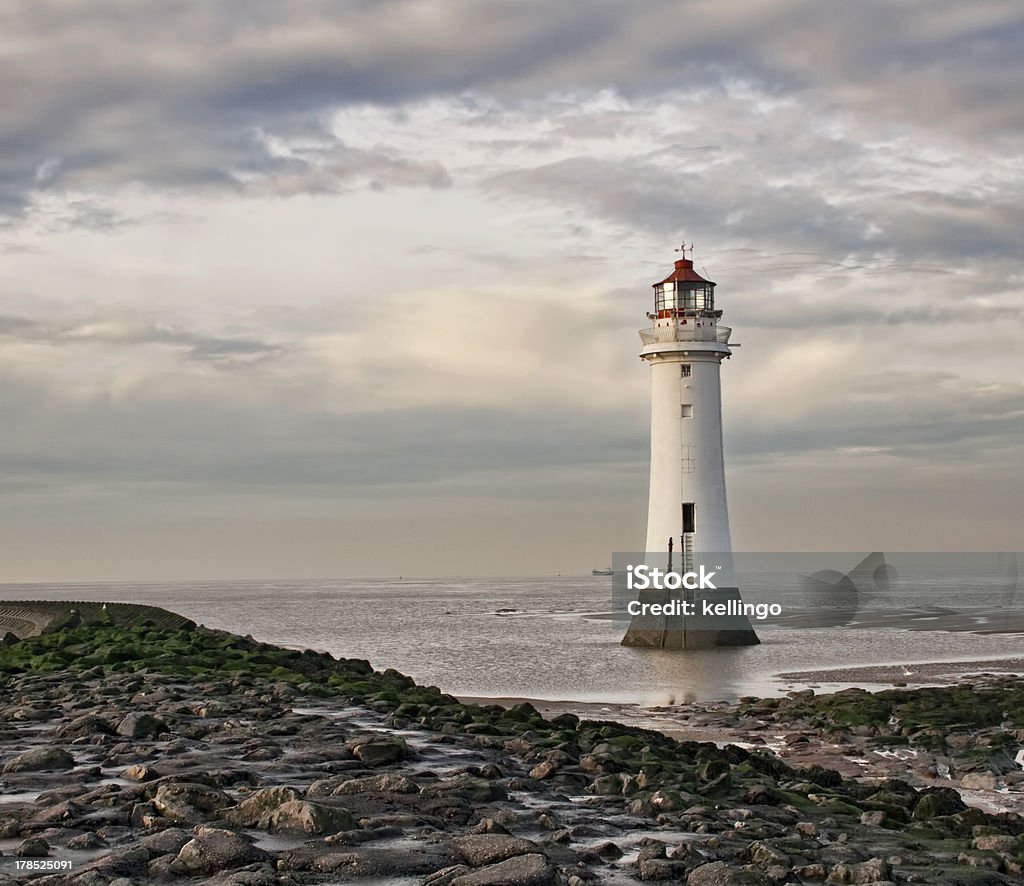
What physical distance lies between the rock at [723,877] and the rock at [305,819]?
1981mm

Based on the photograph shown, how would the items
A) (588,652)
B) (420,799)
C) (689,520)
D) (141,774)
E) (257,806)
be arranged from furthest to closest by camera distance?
1. (588,652)
2. (689,520)
3. (141,774)
4. (420,799)
5. (257,806)

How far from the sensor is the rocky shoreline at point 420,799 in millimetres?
6559

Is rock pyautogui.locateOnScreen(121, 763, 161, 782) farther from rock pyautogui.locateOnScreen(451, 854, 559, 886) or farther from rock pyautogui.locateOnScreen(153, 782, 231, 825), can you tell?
rock pyautogui.locateOnScreen(451, 854, 559, 886)

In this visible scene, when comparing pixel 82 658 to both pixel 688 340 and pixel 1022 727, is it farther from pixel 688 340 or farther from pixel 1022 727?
pixel 688 340

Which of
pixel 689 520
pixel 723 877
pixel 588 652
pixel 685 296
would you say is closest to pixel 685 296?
pixel 685 296

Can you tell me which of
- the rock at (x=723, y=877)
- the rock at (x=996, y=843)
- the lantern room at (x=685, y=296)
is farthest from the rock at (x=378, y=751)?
the lantern room at (x=685, y=296)

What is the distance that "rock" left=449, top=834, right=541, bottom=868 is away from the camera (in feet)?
21.8

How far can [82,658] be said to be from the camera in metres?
17.8

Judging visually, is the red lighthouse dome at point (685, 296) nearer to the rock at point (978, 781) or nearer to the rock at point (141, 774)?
the rock at point (978, 781)

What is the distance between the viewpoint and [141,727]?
10281 millimetres

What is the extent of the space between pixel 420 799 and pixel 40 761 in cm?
287

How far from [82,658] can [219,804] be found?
11239 millimetres

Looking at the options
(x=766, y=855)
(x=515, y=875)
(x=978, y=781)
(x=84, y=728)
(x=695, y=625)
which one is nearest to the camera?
(x=515, y=875)

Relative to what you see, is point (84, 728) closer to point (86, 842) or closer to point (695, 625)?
point (86, 842)
